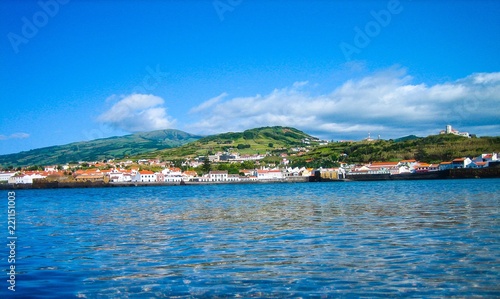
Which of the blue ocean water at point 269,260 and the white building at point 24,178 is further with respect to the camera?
the white building at point 24,178

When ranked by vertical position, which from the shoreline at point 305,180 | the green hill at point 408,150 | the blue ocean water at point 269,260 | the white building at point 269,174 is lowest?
the blue ocean water at point 269,260

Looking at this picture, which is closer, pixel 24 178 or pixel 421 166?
pixel 421 166

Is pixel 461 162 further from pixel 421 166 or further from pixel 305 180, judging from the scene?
pixel 305 180

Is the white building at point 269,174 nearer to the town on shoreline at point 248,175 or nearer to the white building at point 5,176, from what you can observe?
the town on shoreline at point 248,175

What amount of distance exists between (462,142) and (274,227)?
146 m

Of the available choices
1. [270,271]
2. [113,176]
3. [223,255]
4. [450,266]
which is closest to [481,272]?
[450,266]

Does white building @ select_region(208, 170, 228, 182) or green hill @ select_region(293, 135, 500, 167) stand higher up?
green hill @ select_region(293, 135, 500, 167)

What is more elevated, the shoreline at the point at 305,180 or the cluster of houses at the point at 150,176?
the cluster of houses at the point at 150,176

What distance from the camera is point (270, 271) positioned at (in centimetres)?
1094

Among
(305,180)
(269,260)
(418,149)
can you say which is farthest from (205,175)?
(269,260)

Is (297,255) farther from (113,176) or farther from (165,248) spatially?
(113,176)

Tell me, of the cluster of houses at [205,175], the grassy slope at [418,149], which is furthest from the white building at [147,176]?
the grassy slope at [418,149]

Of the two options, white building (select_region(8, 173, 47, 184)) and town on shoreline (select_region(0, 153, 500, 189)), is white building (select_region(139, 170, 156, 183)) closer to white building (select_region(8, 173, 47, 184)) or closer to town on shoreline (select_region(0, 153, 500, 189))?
town on shoreline (select_region(0, 153, 500, 189))

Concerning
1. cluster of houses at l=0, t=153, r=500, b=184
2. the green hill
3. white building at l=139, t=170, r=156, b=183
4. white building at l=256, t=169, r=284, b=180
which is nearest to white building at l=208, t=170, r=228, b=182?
cluster of houses at l=0, t=153, r=500, b=184
